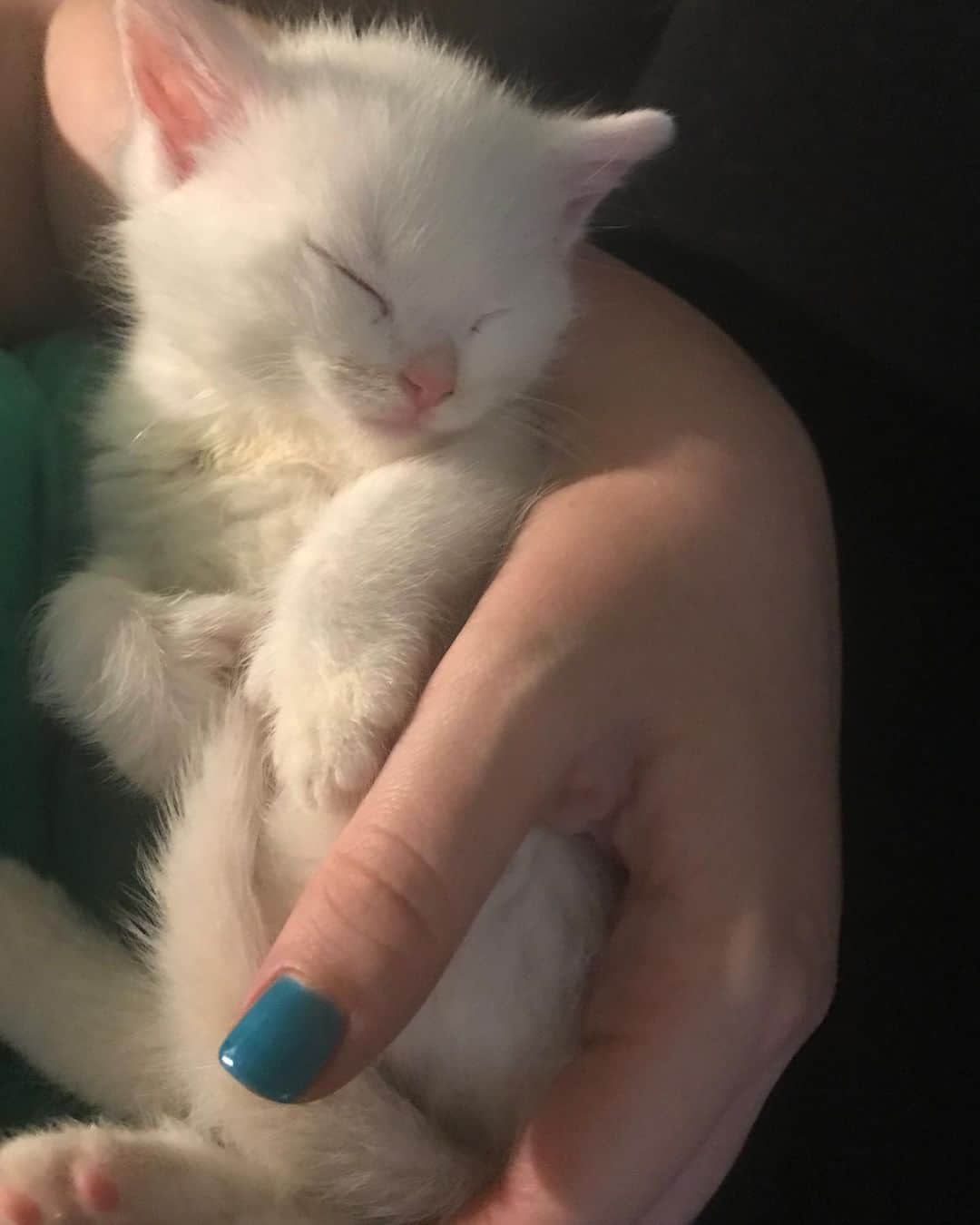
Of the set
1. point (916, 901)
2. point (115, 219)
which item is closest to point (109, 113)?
point (115, 219)

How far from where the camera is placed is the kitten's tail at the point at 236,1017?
1.90ft

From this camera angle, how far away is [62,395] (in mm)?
837

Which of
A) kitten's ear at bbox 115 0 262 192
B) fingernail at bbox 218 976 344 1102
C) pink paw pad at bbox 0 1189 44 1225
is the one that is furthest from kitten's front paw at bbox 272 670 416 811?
kitten's ear at bbox 115 0 262 192

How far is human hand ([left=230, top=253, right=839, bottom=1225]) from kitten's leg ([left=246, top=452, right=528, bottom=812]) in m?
0.04

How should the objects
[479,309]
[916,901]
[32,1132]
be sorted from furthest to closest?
[916,901] < [479,309] < [32,1132]

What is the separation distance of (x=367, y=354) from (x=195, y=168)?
0.20m

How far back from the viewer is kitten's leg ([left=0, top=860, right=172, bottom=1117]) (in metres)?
0.65

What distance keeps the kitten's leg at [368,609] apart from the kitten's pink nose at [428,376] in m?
0.05

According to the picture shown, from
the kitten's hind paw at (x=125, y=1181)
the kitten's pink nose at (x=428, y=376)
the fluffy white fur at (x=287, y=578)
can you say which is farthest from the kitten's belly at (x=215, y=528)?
the kitten's hind paw at (x=125, y=1181)

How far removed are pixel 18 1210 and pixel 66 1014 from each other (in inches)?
6.1

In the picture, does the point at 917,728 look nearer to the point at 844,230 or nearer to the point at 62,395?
the point at 844,230

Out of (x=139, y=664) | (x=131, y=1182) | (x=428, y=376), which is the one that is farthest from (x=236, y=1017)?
(x=428, y=376)

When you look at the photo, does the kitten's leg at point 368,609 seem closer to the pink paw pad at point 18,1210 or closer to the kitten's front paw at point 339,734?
the kitten's front paw at point 339,734

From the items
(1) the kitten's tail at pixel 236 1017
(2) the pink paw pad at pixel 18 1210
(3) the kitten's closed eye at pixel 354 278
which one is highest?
(3) the kitten's closed eye at pixel 354 278
